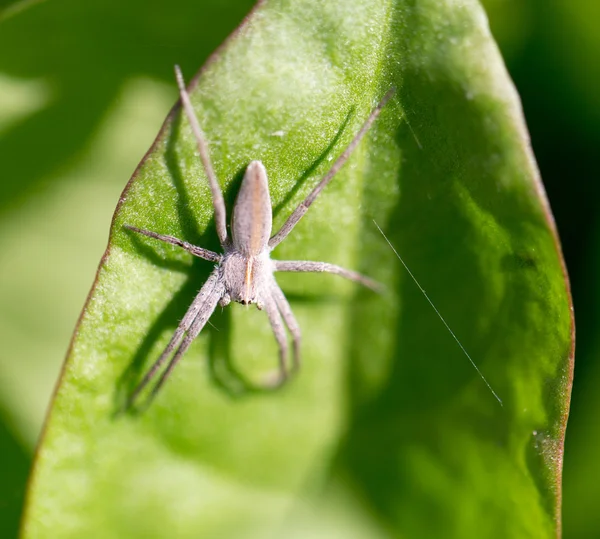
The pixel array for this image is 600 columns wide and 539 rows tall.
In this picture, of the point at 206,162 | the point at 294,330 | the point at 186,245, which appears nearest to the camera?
the point at 206,162

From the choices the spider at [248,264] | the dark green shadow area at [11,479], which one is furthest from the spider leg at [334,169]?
the dark green shadow area at [11,479]

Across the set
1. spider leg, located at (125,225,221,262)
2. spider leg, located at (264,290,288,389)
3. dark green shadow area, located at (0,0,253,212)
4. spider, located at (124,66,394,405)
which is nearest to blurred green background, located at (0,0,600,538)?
dark green shadow area, located at (0,0,253,212)

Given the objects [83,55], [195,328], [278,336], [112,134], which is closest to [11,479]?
[195,328]

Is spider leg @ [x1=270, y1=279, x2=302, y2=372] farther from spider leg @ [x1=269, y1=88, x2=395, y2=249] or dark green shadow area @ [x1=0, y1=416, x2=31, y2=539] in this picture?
dark green shadow area @ [x1=0, y1=416, x2=31, y2=539]

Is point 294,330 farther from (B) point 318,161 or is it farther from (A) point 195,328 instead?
(B) point 318,161

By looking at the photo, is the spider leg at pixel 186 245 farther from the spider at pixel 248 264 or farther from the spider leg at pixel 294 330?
the spider leg at pixel 294 330

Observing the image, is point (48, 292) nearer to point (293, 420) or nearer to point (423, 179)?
point (293, 420)
